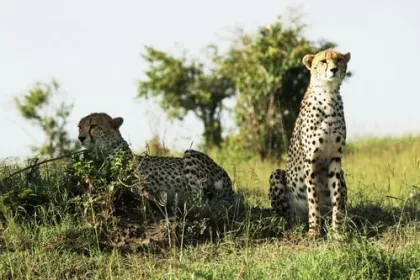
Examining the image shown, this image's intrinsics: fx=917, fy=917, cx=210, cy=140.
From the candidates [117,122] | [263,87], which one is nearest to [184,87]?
[263,87]

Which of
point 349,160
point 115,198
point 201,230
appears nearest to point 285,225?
point 201,230

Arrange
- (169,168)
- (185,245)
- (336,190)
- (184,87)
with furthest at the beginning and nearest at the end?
(184,87) → (169,168) → (336,190) → (185,245)

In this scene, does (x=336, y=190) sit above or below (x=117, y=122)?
below

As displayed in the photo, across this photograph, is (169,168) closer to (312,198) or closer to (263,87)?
(312,198)

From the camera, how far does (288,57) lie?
16.0 meters

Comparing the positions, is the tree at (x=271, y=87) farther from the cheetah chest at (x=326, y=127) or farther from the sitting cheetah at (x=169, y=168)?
the cheetah chest at (x=326, y=127)

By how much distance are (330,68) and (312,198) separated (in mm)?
911

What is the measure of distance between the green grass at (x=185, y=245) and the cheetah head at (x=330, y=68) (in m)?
0.98

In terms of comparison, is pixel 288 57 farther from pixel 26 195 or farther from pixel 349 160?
pixel 26 195

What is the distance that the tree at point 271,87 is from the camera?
49.6ft

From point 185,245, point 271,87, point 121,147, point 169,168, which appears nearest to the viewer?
point 185,245

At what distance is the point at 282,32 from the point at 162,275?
12.2m

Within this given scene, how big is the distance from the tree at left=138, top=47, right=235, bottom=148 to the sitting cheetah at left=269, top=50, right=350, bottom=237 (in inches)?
553

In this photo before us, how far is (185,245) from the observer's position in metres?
5.99
